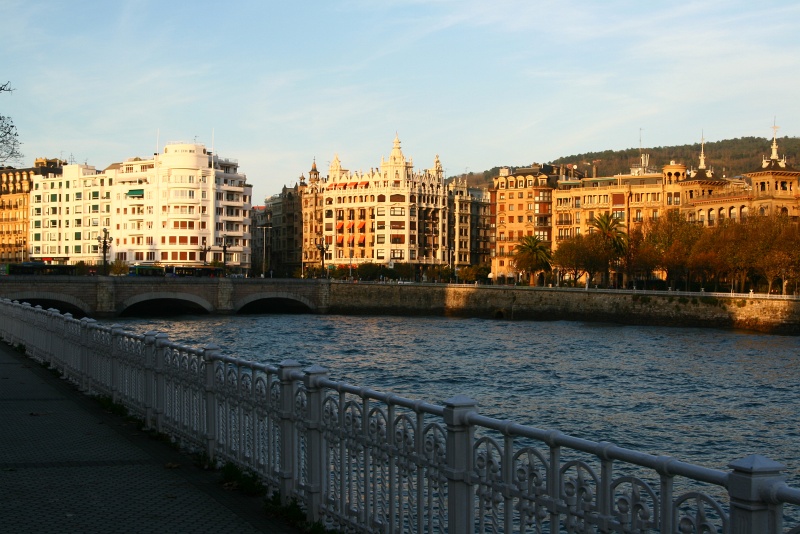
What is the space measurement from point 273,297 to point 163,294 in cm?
1615

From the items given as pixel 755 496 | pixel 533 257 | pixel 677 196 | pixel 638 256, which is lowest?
pixel 755 496

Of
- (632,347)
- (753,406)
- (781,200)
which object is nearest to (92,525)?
(753,406)

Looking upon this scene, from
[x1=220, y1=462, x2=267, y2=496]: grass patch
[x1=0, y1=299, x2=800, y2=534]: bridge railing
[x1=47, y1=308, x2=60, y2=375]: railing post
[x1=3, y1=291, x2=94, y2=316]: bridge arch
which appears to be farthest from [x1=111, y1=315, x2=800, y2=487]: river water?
[x1=47, y1=308, x2=60, y2=375]: railing post

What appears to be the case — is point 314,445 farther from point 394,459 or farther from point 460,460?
point 460,460

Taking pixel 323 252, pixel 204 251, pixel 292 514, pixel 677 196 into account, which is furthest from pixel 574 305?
pixel 292 514

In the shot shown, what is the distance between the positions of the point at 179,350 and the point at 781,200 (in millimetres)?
117396

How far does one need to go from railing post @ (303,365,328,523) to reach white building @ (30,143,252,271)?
446ft

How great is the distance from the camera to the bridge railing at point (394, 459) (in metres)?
6.33

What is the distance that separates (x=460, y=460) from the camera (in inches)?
324

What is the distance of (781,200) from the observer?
12144cm

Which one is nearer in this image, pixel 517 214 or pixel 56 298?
pixel 56 298

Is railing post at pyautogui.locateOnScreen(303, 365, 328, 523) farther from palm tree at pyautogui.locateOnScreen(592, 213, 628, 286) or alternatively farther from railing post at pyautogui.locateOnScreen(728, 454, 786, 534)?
palm tree at pyautogui.locateOnScreen(592, 213, 628, 286)

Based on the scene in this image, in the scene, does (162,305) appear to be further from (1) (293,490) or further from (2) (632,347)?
(1) (293,490)

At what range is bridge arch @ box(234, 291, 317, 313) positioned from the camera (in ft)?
372
